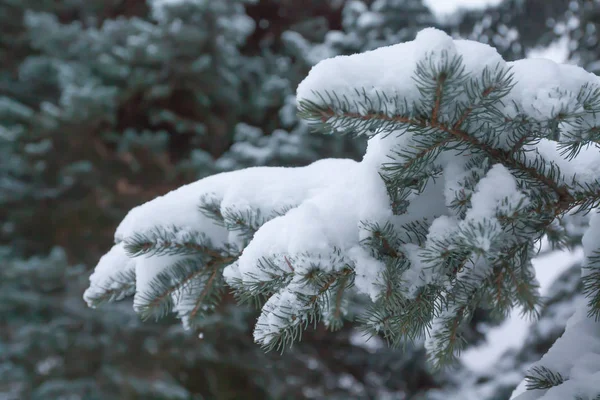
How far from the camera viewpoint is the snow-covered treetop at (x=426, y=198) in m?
0.71

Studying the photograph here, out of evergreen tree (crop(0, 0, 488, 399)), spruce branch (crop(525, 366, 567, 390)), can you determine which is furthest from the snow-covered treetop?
evergreen tree (crop(0, 0, 488, 399))

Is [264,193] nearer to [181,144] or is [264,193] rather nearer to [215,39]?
[215,39]

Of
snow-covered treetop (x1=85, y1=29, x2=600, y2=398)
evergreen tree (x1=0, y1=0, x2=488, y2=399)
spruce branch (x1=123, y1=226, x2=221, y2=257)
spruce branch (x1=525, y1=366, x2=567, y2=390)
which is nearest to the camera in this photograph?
snow-covered treetop (x1=85, y1=29, x2=600, y2=398)

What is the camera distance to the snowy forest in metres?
0.74

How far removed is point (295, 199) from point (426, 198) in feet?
0.93

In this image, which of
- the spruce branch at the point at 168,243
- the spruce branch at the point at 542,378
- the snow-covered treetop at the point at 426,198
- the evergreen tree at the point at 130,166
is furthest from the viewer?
the evergreen tree at the point at 130,166

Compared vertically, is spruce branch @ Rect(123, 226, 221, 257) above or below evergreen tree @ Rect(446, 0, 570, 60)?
below

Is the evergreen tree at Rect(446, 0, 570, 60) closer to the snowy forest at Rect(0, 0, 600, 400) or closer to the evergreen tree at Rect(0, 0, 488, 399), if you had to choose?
the snowy forest at Rect(0, 0, 600, 400)

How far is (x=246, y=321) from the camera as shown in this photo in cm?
393

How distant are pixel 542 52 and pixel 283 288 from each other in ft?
11.9

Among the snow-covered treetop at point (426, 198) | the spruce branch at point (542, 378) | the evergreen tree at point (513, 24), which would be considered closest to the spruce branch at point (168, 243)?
the snow-covered treetop at point (426, 198)

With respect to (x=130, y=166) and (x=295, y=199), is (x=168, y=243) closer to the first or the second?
(x=295, y=199)

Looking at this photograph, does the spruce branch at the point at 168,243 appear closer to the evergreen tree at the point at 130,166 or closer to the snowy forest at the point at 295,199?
the snowy forest at the point at 295,199

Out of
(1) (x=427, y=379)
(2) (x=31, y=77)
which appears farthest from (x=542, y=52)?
(2) (x=31, y=77)
